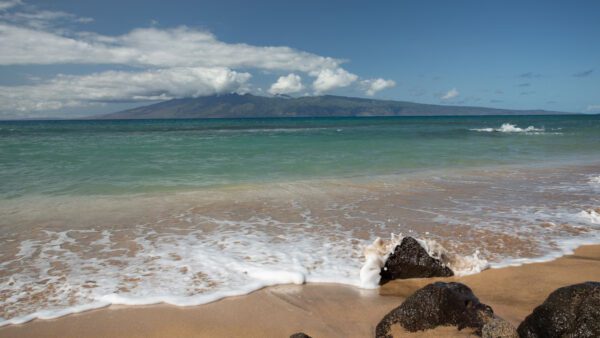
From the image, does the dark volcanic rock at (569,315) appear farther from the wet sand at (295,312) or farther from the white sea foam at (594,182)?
the white sea foam at (594,182)

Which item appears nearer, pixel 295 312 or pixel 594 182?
pixel 295 312

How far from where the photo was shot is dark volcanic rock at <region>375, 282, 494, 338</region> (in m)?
3.34

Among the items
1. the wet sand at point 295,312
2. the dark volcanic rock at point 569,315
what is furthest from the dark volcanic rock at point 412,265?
the dark volcanic rock at point 569,315

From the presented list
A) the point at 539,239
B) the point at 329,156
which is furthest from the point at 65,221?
the point at 329,156

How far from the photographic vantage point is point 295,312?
4.02m

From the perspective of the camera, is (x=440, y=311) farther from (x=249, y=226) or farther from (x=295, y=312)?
(x=249, y=226)

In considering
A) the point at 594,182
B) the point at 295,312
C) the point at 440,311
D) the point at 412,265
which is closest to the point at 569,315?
the point at 440,311

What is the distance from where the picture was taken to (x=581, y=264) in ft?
16.8

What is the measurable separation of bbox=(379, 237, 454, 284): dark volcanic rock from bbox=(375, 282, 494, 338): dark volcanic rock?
4.16 feet

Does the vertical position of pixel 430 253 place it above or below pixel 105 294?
above

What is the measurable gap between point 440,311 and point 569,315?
88 centimetres

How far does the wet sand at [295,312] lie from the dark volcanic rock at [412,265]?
3.8 inches

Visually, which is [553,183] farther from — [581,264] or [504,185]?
[581,264]

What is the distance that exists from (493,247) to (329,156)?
44.8 feet
